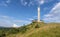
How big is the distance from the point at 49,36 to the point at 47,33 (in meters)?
3.85

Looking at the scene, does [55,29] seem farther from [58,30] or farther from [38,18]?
[38,18]

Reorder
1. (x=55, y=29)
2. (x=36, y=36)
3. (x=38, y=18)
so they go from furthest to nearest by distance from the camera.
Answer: (x=38, y=18) < (x=55, y=29) < (x=36, y=36)

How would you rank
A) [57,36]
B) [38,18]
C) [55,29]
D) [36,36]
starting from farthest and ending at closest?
[38,18]
[55,29]
[36,36]
[57,36]

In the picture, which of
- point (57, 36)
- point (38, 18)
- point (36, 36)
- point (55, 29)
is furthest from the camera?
point (38, 18)

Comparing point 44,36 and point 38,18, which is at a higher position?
point 38,18

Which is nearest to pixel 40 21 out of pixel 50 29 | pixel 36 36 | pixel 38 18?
pixel 38 18

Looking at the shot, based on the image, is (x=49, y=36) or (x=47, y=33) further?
(x=47, y=33)

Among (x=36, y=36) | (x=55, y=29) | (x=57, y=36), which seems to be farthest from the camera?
(x=55, y=29)

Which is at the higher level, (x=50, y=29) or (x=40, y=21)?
(x=40, y=21)

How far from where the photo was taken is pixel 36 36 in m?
57.3

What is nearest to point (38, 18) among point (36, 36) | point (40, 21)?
point (40, 21)

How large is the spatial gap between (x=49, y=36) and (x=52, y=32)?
4878 millimetres

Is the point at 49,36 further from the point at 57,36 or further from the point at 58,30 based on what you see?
the point at 58,30

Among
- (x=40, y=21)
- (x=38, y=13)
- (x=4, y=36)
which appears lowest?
(x=4, y=36)
